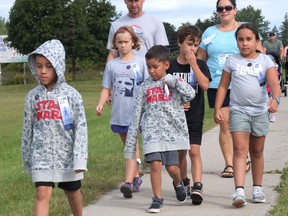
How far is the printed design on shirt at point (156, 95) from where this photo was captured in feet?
21.0

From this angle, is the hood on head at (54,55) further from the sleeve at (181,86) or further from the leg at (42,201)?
the sleeve at (181,86)

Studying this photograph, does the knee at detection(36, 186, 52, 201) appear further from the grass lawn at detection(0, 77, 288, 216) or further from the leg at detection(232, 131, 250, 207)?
the leg at detection(232, 131, 250, 207)

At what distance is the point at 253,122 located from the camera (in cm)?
660

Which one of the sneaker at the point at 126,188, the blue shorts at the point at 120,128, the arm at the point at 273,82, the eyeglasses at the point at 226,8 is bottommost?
the sneaker at the point at 126,188

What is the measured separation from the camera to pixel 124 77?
23.5 ft

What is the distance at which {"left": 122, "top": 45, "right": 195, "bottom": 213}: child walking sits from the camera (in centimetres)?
635

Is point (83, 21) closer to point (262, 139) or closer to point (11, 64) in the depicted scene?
point (11, 64)

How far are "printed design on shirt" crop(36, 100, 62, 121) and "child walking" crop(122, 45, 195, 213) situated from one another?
125cm

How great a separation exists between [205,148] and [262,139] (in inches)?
145

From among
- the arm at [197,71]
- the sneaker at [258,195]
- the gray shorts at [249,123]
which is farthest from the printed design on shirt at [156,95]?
the sneaker at [258,195]

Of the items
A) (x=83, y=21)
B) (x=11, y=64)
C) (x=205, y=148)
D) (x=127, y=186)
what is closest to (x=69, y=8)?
(x=83, y=21)

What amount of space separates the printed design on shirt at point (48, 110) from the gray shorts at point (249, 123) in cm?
189

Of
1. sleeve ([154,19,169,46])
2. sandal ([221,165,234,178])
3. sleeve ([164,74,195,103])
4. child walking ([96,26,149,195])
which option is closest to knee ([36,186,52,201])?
sleeve ([164,74,195,103])

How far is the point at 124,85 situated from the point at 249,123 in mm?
1353
